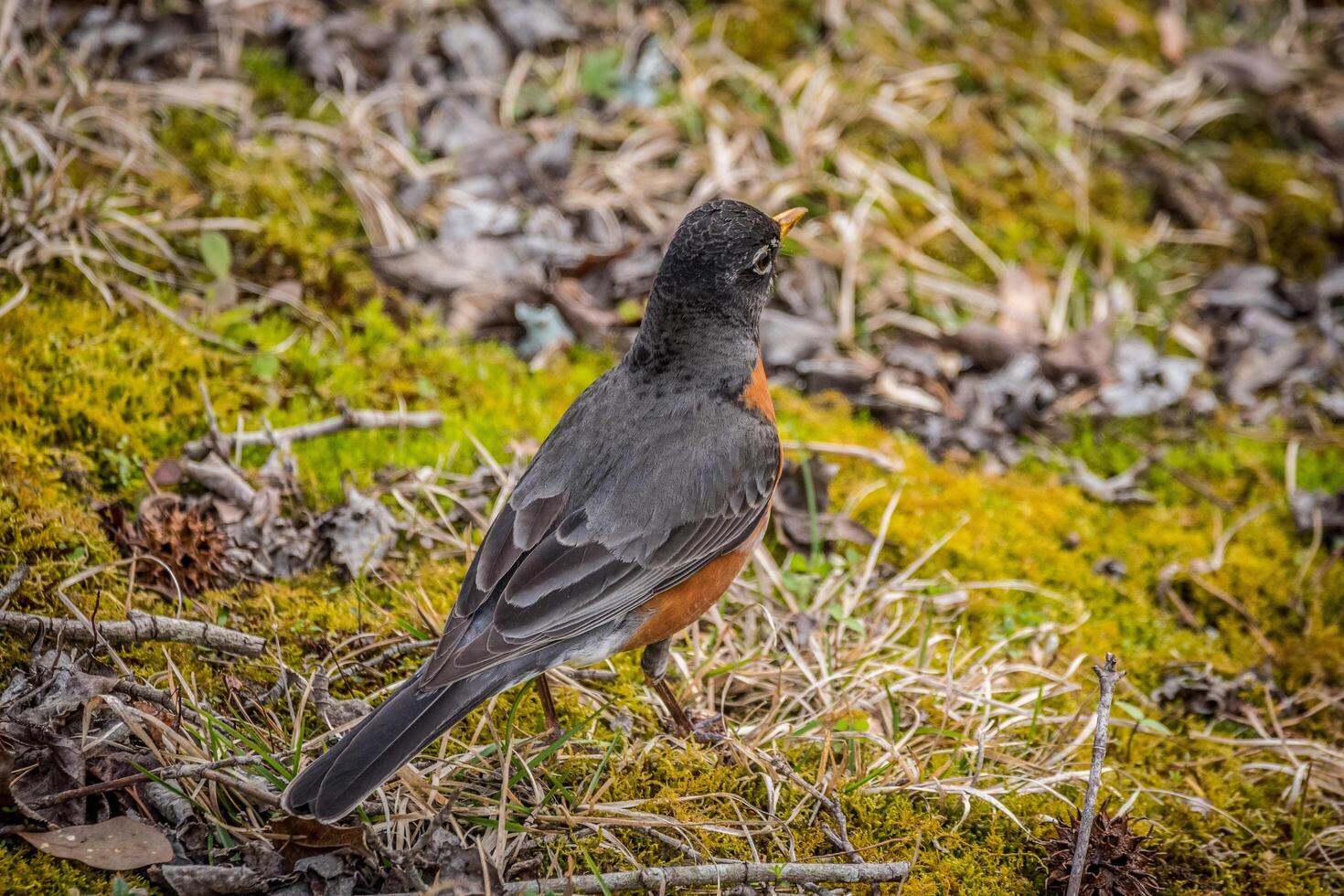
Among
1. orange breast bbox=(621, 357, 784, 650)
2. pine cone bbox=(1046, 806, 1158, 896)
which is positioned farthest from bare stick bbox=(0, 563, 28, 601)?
pine cone bbox=(1046, 806, 1158, 896)

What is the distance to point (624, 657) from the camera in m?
5.07

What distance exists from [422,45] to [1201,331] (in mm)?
6154

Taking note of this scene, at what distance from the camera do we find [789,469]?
606 centimetres

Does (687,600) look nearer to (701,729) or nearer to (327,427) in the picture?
(701,729)

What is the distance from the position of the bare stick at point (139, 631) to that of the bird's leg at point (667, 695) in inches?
61.5

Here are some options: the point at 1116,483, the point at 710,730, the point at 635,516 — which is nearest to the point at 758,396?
the point at 635,516

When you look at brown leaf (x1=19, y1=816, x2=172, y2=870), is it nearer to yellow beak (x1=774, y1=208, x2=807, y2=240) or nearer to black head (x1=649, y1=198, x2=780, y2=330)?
black head (x1=649, y1=198, x2=780, y2=330)

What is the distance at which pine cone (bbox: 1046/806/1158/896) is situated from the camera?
156 inches

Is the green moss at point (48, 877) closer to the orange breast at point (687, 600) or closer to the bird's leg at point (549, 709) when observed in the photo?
the bird's leg at point (549, 709)

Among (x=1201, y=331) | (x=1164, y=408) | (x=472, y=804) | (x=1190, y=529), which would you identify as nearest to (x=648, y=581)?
(x=472, y=804)

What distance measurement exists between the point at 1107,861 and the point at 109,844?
3.39 meters

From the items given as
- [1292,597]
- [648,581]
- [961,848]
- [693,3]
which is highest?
[693,3]

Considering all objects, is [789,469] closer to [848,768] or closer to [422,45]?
[848,768]

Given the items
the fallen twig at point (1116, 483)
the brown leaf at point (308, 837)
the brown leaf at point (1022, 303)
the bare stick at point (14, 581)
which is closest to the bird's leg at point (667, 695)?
the brown leaf at point (308, 837)
